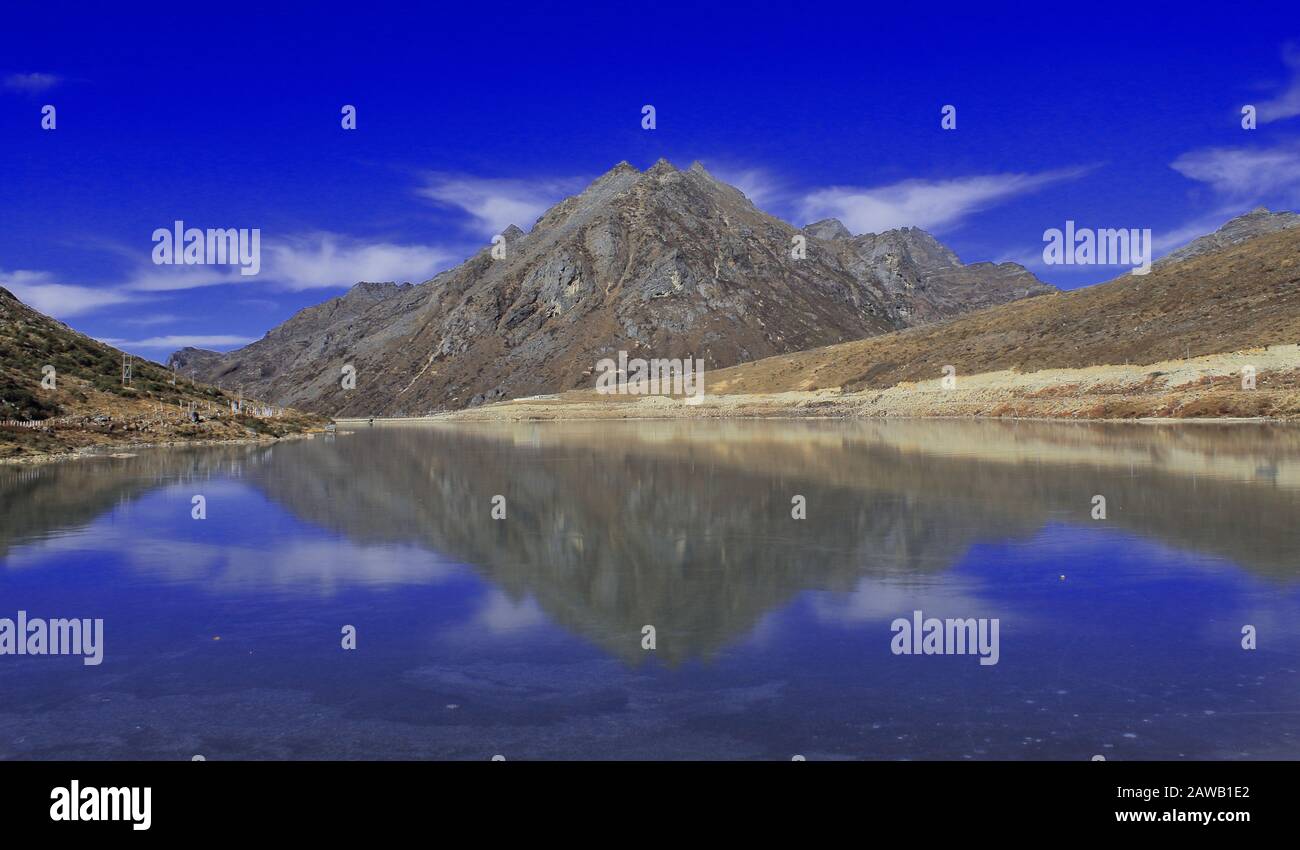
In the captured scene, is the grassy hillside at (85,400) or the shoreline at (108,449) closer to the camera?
the shoreline at (108,449)

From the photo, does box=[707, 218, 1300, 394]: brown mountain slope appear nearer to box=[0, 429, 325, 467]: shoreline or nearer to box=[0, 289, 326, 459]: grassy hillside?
box=[0, 429, 325, 467]: shoreline

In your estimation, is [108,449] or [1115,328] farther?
[1115,328]

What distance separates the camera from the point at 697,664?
933cm

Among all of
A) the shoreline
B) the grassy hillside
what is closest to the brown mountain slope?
the shoreline

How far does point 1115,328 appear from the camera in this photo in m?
82.0

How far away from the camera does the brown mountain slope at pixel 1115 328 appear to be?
69.8 metres

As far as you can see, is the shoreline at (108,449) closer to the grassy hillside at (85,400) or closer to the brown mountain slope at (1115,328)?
the grassy hillside at (85,400)

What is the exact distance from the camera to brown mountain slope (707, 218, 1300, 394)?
69.8m

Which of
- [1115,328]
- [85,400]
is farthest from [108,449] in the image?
[1115,328]

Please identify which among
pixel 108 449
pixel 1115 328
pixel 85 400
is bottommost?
pixel 108 449

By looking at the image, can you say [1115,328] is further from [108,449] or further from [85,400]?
[85,400]

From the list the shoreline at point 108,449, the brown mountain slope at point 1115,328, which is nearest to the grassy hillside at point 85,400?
the shoreline at point 108,449

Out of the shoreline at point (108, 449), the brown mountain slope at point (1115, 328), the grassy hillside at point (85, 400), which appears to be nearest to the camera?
the shoreline at point (108, 449)
